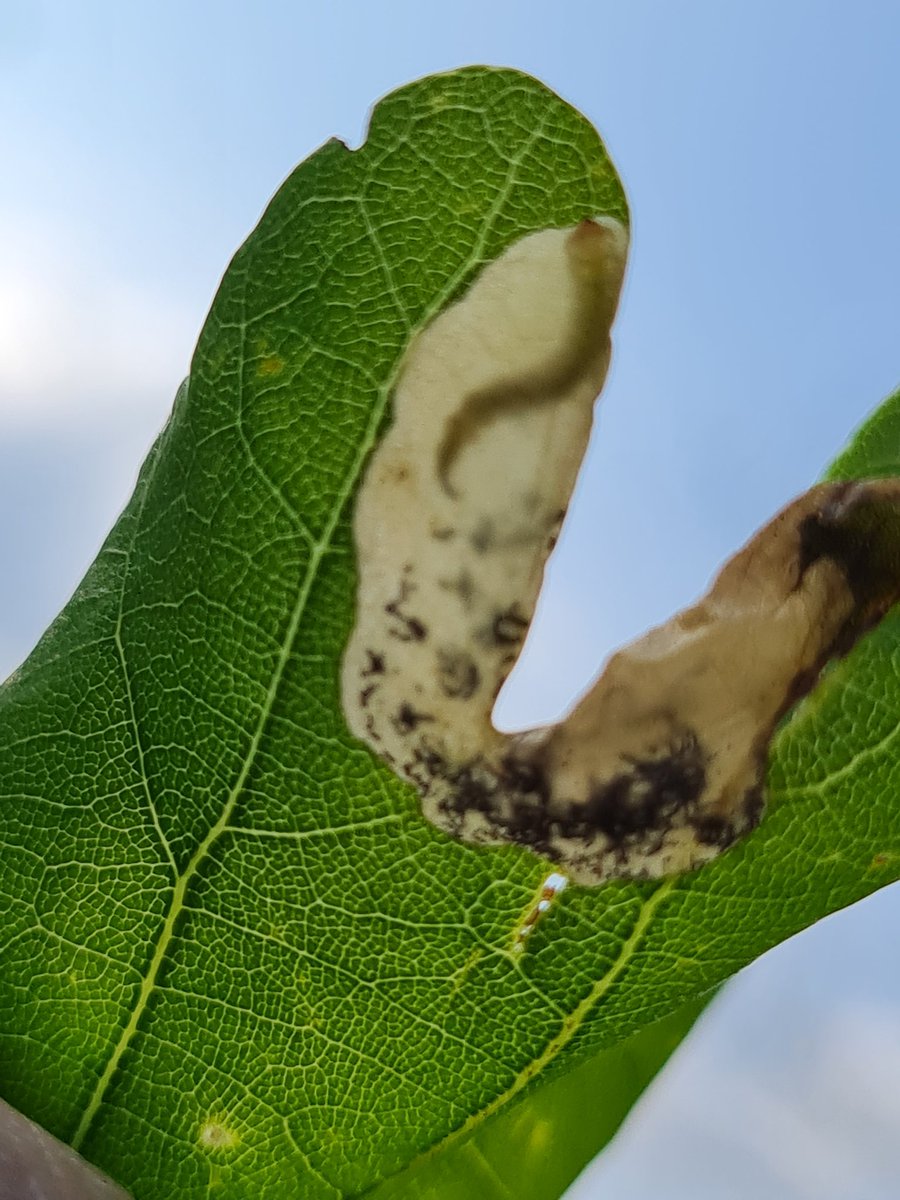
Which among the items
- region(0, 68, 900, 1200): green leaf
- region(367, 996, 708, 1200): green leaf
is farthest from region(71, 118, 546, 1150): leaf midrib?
region(367, 996, 708, 1200): green leaf

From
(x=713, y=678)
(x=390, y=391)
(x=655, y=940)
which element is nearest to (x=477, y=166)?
(x=390, y=391)

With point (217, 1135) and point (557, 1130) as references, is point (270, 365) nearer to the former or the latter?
point (217, 1135)

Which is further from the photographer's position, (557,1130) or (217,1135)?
(557,1130)

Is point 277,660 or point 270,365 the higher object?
point 270,365

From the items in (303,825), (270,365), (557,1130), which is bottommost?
(557,1130)

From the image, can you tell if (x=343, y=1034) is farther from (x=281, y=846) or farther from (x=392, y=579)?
(x=392, y=579)

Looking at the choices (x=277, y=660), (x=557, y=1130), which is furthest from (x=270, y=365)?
(x=557, y=1130)
